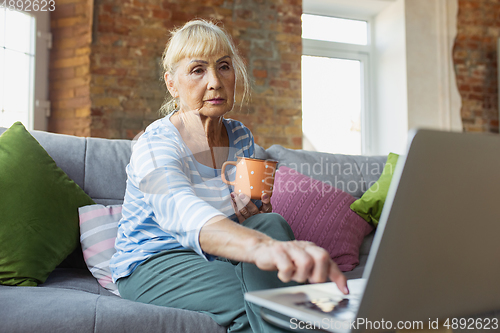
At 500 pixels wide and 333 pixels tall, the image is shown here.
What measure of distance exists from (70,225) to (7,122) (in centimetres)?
181

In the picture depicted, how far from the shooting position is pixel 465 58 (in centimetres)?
366

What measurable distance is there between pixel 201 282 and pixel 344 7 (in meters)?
3.36

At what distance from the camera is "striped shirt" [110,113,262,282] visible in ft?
2.30

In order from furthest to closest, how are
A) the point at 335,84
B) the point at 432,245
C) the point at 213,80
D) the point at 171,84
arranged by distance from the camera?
1. the point at 335,84
2. the point at 171,84
3. the point at 213,80
4. the point at 432,245

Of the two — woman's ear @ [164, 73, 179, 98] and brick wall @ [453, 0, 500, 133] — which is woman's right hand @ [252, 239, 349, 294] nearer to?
woman's ear @ [164, 73, 179, 98]

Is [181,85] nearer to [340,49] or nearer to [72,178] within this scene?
[72,178]

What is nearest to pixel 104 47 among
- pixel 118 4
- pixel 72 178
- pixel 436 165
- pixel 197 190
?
pixel 118 4

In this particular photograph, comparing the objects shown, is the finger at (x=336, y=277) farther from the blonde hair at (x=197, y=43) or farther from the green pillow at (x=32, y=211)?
the green pillow at (x=32, y=211)

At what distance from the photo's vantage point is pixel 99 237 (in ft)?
4.24

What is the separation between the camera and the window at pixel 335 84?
12.1 ft

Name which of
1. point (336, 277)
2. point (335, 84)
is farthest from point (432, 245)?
point (335, 84)

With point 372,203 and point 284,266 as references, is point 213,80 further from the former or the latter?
point 372,203

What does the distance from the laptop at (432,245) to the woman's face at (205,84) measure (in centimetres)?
75

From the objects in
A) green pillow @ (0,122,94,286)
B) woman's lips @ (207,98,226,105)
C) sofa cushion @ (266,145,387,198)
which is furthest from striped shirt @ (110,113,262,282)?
sofa cushion @ (266,145,387,198)
